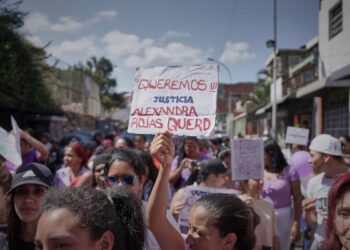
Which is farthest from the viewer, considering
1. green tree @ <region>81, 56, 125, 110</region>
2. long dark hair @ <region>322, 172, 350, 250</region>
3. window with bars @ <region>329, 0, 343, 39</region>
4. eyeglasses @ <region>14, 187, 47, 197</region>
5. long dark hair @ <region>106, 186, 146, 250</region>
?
green tree @ <region>81, 56, 125, 110</region>

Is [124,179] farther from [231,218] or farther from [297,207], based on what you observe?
[297,207]

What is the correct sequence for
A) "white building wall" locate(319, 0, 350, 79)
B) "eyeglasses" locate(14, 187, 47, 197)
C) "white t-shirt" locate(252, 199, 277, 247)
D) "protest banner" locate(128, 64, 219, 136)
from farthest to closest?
"white building wall" locate(319, 0, 350, 79)
"white t-shirt" locate(252, 199, 277, 247)
"eyeglasses" locate(14, 187, 47, 197)
"protest banner" locate(128, 64, 219, 136)

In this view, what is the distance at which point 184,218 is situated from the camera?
136 inches

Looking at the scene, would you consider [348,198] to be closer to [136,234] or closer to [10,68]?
[136,234]

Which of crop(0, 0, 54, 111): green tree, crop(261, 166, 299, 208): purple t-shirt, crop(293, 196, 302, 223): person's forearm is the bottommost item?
crop(293, 196, 302, 223): person's forearm

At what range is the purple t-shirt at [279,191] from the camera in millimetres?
4578

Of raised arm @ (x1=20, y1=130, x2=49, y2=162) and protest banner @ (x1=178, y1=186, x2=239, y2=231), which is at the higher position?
raised arm @ (x1=20, y1=130, x2=49, y2=162)

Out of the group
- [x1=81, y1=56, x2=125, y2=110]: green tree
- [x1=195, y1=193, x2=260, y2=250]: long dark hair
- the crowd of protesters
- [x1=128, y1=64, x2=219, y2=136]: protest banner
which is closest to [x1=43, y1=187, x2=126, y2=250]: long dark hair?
the crowd of protesters

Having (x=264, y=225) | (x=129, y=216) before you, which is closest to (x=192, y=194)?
(x=264, y=225)

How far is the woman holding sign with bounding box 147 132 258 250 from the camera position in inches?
88.3

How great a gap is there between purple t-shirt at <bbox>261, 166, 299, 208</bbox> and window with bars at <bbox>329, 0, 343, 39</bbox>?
1056 centimetres

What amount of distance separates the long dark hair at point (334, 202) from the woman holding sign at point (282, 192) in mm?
2379

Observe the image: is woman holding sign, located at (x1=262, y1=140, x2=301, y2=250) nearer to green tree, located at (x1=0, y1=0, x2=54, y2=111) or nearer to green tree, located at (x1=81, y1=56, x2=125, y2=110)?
green tree, located at (x1=0, y1=0, x2=54, y2=111)

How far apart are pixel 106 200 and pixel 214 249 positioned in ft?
2.45
